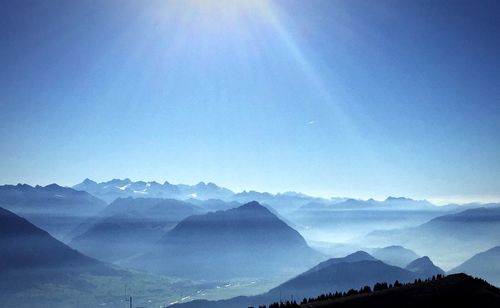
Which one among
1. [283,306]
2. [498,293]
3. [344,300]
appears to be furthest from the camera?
[498,293]

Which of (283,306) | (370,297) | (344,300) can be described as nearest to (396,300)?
(370,297)

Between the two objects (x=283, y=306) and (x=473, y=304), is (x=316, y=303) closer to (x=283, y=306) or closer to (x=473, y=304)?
(x=283, y=306)

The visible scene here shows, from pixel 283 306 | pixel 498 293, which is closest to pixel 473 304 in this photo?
pixel 498 293

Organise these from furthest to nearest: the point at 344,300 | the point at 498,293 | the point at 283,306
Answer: the point at 498,293 < the point at 344,300 < the point at 283,306

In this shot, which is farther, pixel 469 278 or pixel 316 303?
pixel 469 278
